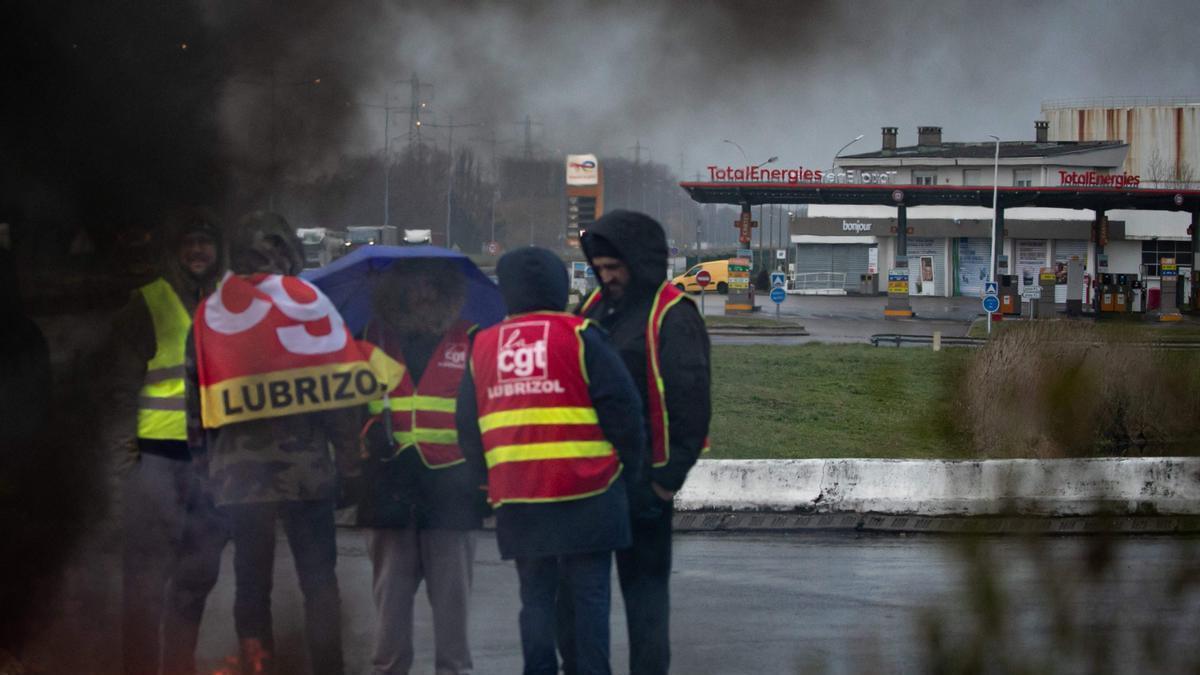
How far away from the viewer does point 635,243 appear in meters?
4.12

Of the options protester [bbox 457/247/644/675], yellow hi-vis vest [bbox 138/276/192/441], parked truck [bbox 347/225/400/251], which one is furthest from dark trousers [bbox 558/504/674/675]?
yellow hi-vis vest [bbox 138/276/192/441]

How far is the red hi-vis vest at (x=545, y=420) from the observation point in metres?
3.81

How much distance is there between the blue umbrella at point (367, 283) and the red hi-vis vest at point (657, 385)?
654mm

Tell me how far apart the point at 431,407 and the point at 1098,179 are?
3483mm

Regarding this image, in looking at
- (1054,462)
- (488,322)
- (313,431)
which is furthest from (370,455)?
(1054,462)

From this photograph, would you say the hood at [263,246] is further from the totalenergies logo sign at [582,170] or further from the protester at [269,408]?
the totalenergies logo sign at [582,170]

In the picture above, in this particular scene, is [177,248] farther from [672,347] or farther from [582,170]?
[672,347]

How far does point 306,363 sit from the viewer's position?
4.02 m

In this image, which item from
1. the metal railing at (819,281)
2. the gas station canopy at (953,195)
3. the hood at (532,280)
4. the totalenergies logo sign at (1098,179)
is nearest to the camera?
the hood at (532,280)

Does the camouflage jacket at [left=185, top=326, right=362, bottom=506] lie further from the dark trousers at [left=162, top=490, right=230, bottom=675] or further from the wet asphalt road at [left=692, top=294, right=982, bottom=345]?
the wet asphalt road at [left=692, top=294, right=982, bottom=345]

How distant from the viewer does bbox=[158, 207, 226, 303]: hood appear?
416 cm

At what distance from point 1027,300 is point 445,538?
863 inches

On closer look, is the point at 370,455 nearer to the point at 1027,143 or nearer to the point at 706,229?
the point at 706,229

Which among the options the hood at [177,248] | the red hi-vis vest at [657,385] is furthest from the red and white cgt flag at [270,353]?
the red hi-vis vest at [657,385]
